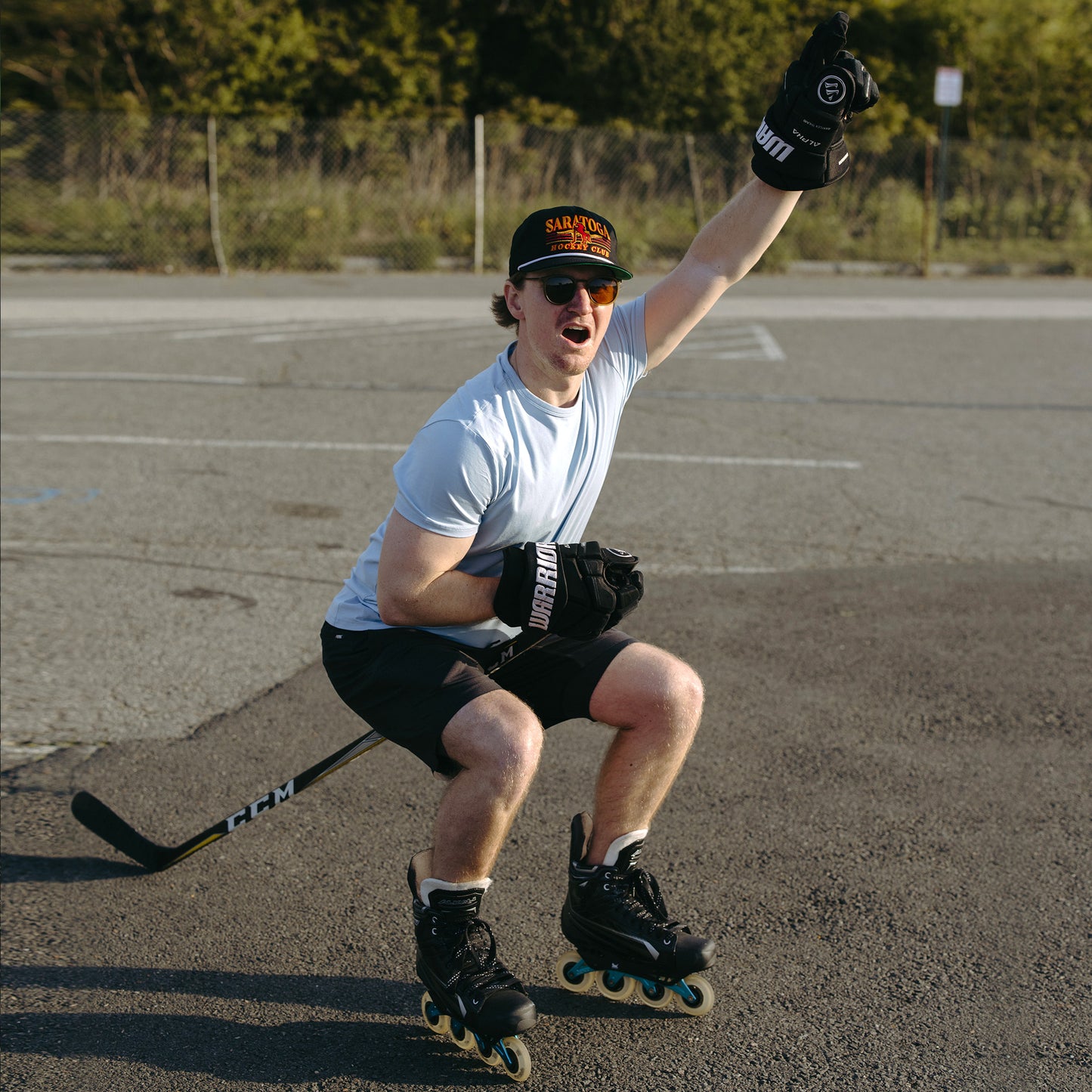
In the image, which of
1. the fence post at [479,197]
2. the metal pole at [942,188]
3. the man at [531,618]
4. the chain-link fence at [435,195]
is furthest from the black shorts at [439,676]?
the metal pole at [942,188]

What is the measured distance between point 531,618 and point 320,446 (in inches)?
236

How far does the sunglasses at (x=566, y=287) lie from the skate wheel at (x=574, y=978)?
1599mm

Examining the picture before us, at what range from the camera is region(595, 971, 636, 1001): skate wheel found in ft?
10.1

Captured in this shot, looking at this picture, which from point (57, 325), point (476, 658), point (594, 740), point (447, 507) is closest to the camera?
point (447, 507)

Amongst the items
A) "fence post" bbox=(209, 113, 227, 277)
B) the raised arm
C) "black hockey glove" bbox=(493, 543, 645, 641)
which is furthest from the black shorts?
"fence post" bbox=(209, 113, 227, 277)

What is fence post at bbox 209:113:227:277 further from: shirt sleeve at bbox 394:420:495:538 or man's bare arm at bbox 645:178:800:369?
shirt sleeve at bbox 394:420:495:538

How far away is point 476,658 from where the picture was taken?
3.17 meters

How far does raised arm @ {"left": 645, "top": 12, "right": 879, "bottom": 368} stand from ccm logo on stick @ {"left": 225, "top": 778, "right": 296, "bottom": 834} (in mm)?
1517

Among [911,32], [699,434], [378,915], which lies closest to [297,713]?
[378,915]

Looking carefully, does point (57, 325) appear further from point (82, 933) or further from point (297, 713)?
point (82, 933)

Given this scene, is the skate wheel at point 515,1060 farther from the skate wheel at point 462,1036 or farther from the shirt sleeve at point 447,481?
the shirt sleeve at point 447,481

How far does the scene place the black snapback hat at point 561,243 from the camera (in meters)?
3.05

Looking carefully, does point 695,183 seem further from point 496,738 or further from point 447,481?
point 496,738

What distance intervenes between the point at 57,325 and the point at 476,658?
12.0m
